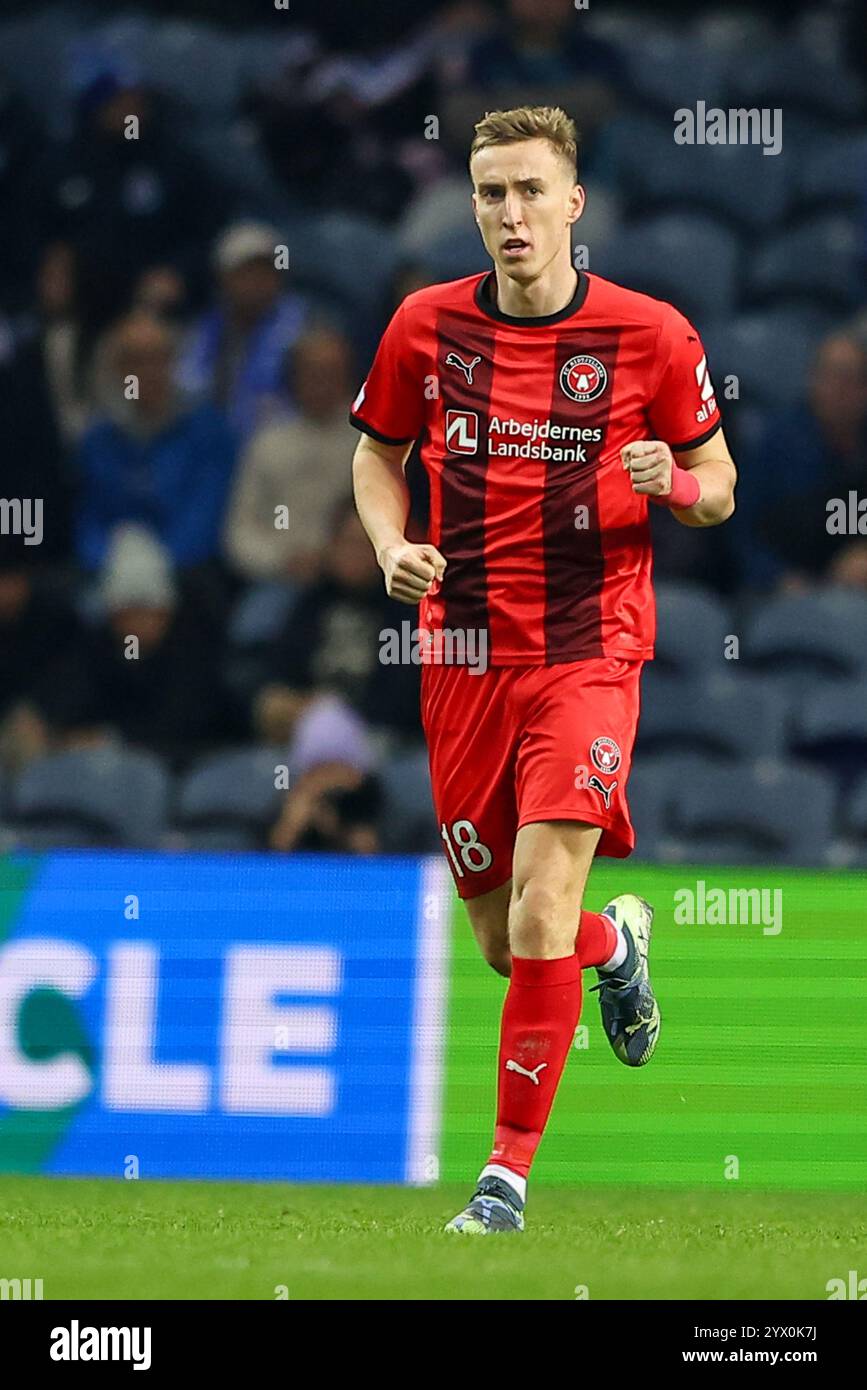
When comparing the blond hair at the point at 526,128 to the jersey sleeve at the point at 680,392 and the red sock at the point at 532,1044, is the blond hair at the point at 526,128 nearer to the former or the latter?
the jersey sleeve at the point at 680,392

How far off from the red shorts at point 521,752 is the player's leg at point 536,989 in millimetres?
76

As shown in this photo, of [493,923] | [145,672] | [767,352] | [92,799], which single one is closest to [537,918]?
[493,923]

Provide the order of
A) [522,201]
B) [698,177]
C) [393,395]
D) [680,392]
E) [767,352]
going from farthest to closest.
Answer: [698,177], [767,352], [393,395], [680,392], [522,201]

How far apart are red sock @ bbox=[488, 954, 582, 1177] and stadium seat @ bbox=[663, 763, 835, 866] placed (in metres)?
3.43

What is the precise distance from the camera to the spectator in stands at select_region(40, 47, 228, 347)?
32.3ft

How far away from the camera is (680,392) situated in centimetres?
531

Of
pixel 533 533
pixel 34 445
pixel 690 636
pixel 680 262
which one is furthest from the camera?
pixel 34 445

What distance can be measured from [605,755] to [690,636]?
4015mm

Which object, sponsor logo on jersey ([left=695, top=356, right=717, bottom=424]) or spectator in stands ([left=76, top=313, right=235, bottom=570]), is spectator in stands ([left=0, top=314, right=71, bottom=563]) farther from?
sponsor logo on jersey ([left=695, top=356, right=717, bottom=424])

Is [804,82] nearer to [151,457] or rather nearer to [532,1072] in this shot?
[151,457]

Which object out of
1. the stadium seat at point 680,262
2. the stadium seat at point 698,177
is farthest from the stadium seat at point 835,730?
the stadium seat at point 698,177

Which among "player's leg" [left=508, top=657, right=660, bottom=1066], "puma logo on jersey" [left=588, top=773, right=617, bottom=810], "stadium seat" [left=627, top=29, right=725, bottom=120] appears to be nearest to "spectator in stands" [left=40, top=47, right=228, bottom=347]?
"stadium seat" [left=627, top=29, right=725, bottom=120]

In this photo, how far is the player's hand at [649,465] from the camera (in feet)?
15.9

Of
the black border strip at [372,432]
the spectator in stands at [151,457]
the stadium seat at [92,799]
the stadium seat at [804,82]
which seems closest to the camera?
the black border strip at [372,432]
